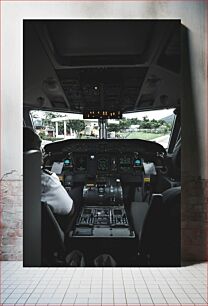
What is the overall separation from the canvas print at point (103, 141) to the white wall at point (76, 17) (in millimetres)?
136

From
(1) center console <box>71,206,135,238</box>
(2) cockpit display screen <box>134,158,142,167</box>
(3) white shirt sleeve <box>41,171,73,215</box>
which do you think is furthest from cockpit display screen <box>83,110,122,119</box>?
(1) center console <box>71,206,135,238</box>

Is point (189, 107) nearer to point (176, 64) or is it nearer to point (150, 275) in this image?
point (176, 64)

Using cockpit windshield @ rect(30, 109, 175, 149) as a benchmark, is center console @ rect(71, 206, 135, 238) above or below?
below

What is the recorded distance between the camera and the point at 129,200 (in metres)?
3.51

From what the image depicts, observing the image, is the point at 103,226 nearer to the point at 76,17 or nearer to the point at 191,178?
the point at 191,178

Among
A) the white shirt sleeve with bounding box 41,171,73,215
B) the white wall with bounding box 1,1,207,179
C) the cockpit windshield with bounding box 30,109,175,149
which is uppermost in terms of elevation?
the white wall with bounding box 1,1,207,179

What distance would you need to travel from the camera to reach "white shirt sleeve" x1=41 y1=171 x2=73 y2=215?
3.52 m

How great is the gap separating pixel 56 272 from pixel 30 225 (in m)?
0.46

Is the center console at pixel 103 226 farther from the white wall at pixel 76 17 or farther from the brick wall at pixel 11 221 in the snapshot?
the white wall at pixel 76 17

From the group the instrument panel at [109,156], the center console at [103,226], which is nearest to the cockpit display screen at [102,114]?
the instrument panel at [109,156]

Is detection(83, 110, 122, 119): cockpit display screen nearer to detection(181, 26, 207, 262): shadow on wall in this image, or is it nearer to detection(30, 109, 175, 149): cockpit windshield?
detection(30, 109, 175, 149): cockpit windshield

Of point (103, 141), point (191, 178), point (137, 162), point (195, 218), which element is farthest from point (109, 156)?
point (195, 218)

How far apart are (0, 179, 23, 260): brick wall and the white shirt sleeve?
246 millimetres

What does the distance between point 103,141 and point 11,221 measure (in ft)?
3.49
